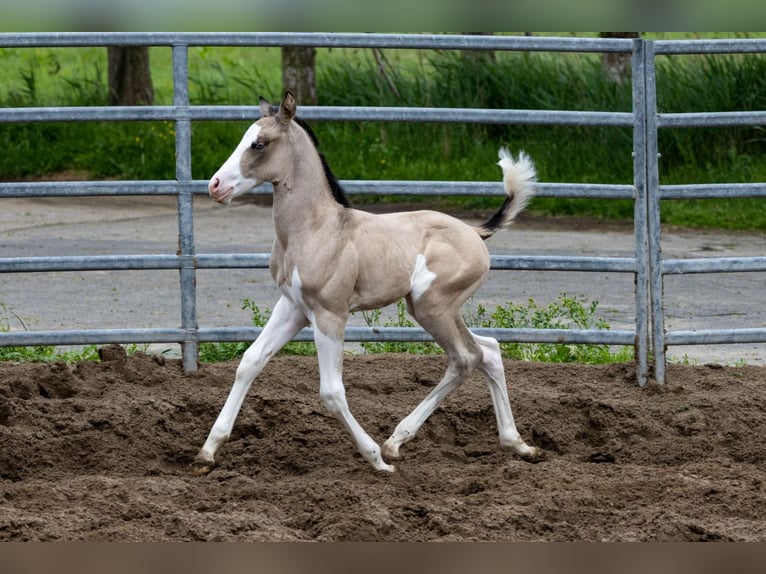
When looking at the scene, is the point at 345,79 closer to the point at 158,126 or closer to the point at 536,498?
the point at 158,126

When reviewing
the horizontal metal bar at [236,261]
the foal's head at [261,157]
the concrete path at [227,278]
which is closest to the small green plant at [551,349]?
the concrete path at [227,278]

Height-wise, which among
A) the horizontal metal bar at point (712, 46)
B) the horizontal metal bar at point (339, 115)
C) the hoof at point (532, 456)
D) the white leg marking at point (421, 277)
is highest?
the horizontal metal bar at point (712, 46)

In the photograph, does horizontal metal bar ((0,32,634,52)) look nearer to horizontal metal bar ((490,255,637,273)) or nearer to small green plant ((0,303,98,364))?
horizontal metal bar ((490,255,637,273))

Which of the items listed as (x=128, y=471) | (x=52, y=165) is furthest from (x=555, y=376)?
(x=52, y=165)

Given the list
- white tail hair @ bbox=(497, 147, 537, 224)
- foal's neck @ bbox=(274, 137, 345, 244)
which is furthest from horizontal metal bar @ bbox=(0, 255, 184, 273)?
white tail hair @ bbox=(497, 147, 537, 224)

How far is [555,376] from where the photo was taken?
627 centimetres

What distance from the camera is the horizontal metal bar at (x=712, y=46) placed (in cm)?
589

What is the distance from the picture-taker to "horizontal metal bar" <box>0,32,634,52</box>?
19.1ft

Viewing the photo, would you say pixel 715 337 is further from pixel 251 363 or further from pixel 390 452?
pixel 251 363

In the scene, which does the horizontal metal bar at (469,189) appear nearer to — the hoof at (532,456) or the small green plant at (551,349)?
the small green plant at (551,349)

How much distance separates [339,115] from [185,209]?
36.5 inches

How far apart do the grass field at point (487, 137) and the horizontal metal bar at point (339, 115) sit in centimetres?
605

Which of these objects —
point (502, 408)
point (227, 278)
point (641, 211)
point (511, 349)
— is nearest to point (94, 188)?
point (502, 408)

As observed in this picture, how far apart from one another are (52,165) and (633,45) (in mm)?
8808
